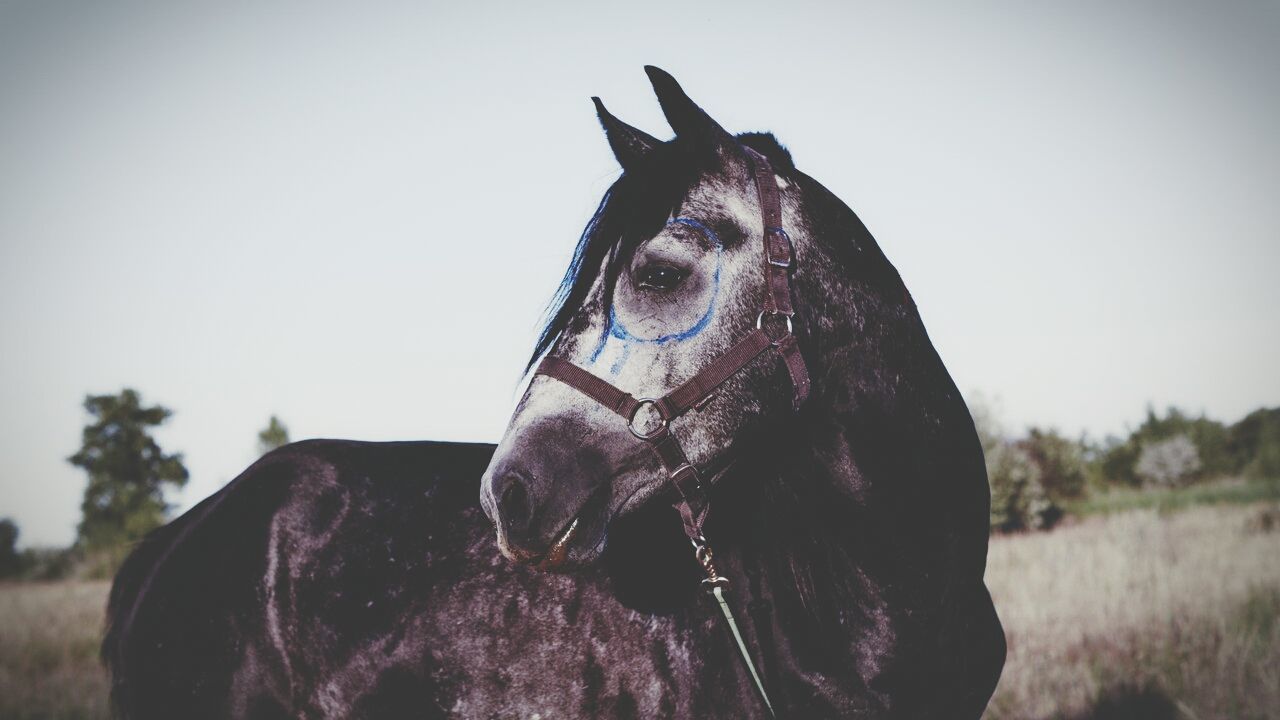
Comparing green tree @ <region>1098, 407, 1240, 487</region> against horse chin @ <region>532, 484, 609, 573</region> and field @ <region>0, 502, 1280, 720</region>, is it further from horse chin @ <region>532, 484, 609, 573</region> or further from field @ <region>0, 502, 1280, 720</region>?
horse chin @ <region>532, 484, 609, 573</region>

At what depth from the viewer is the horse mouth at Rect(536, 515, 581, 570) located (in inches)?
71.7

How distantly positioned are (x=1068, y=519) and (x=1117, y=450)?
18.9 m

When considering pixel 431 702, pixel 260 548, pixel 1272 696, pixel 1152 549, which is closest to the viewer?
pixel 431 702

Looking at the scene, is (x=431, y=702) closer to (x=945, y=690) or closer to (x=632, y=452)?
(x=632, y=452)

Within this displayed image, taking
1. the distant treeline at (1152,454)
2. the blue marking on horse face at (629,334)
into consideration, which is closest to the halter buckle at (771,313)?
the blue marking on horse face at (629,334)

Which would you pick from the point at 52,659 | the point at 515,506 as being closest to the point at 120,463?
the point at 52,659

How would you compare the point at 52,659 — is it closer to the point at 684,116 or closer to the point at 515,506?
the point at 515,506

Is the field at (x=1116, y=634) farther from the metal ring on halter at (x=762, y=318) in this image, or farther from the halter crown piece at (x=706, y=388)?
the metal ring on halter at (x=762, y=318)

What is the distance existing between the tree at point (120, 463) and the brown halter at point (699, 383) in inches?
1242

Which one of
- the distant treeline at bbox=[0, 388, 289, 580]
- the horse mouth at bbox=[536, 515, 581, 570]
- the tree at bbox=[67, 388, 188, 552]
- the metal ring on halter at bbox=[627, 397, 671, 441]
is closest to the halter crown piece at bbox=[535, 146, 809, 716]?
the metal ring on halter at bbox=[627, 397, 671, 441]

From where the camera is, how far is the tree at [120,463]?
2741 centimetres

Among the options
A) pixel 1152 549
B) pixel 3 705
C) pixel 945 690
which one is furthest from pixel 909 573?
pixel 1152 549

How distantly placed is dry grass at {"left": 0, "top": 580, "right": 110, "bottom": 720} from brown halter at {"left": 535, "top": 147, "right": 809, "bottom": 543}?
362 cm

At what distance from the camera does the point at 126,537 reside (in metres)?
22.7
